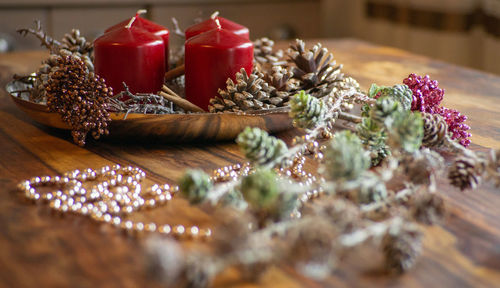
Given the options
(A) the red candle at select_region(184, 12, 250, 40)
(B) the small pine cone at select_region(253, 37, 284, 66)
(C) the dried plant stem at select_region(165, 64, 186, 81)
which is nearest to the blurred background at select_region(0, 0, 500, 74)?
(B) the small pine cone at select_region(253, 37, 284, 66)

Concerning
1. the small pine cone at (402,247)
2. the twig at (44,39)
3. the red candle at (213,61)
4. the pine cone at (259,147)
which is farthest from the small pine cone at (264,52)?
the small pine cone at (402,247)

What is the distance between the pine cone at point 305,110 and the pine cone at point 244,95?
0.35ft

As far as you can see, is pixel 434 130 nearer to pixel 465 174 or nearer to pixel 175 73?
pixel 465 174

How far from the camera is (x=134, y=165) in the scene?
0.59 m

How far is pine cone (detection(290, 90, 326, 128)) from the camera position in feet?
1.75

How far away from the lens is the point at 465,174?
0.49m

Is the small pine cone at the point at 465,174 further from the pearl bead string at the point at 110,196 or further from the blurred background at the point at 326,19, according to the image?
the blurred background at the point at 326,19

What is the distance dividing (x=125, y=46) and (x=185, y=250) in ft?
1.18

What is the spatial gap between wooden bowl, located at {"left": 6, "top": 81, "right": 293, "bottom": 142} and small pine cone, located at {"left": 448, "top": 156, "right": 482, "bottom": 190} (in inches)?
8.7

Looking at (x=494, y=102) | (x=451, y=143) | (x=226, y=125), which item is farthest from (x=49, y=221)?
(x=494, y=102)

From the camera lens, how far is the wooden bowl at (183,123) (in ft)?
2.02

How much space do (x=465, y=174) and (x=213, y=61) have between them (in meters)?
0.33

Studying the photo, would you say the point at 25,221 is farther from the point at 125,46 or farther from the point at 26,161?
the point at 125,46

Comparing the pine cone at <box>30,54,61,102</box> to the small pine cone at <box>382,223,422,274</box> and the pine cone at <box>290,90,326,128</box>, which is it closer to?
the pine cone at <box>290,90,326,128</box>
